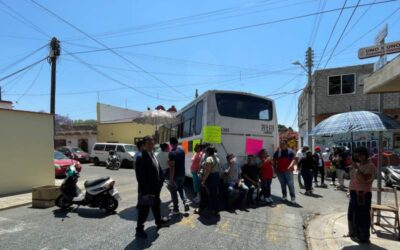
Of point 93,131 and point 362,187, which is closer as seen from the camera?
point 362,187

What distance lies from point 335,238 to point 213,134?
15.2ft

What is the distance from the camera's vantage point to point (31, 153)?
12.9m

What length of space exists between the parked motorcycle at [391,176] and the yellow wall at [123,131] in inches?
1023

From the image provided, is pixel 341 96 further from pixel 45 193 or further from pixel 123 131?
pixel 45 193

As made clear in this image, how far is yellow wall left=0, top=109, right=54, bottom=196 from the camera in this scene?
12.0 m

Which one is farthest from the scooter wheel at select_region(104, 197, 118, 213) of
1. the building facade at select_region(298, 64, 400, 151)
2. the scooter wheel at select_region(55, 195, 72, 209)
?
the building facade at select_region(298, 64, 400, 151)

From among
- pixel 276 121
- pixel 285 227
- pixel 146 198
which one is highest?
pixel 276 121

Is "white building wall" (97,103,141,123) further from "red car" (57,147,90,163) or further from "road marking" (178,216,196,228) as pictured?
"road marking" (178,216,196,228)

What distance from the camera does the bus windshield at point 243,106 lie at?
10.9 m

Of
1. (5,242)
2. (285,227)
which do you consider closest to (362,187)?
(285,227)

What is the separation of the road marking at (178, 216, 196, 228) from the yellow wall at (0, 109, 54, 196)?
285 inches

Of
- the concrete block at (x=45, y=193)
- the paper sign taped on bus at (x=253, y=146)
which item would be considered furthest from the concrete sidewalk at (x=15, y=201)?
the paper sign taped on bus at (x=253, y=146)

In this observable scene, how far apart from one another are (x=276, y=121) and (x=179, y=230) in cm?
591

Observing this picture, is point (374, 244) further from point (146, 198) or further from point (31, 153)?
point (31, 153)
